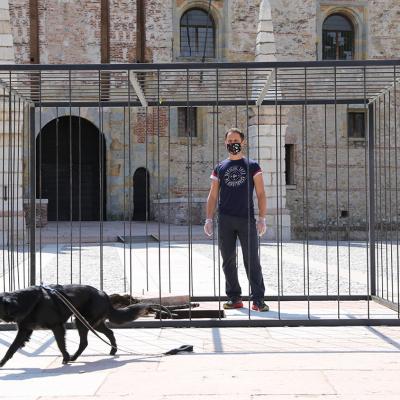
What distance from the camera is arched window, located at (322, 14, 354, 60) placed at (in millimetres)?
31578

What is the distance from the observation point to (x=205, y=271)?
12.5 m

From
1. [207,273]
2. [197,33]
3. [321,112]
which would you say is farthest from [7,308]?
[321,112]

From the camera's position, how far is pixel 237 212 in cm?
805

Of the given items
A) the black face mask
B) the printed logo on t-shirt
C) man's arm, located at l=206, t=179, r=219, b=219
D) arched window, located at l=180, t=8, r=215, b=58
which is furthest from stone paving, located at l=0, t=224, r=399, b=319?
arched window, located at l=180, t=8, r=215, b=58

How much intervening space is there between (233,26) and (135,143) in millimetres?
6178

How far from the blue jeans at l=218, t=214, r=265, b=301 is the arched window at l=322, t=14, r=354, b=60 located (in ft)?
80.9

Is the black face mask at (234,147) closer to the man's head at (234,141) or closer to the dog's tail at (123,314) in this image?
the man's head at (234,141)

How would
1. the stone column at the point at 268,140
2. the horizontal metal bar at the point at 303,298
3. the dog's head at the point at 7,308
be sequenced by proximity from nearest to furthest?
the dog's head at the point at 7,308 < the horizontal metal bar at the point at 303,298 < the stone column at the point at 268,140

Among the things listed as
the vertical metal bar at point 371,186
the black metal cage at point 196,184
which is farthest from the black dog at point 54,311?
the vertical metal bar at point 371,186

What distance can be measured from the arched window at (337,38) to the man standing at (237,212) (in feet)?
80.5

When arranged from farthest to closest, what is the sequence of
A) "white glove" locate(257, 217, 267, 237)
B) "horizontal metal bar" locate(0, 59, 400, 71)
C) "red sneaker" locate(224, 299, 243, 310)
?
1. "red sneaker" locate(224, 299, 243, 310)
2. "white glove" locate(257, 217, 267, 237)
3. "horizontal metal bar" locate(0, 59, 400, 71)

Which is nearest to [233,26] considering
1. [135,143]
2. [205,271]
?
[135,143]

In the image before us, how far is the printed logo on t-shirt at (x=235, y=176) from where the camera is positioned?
8.01 m

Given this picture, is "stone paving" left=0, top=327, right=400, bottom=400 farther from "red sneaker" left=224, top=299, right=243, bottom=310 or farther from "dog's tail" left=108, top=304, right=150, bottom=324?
"red sneaker" left=224, top=299, right=243, bottom=310
